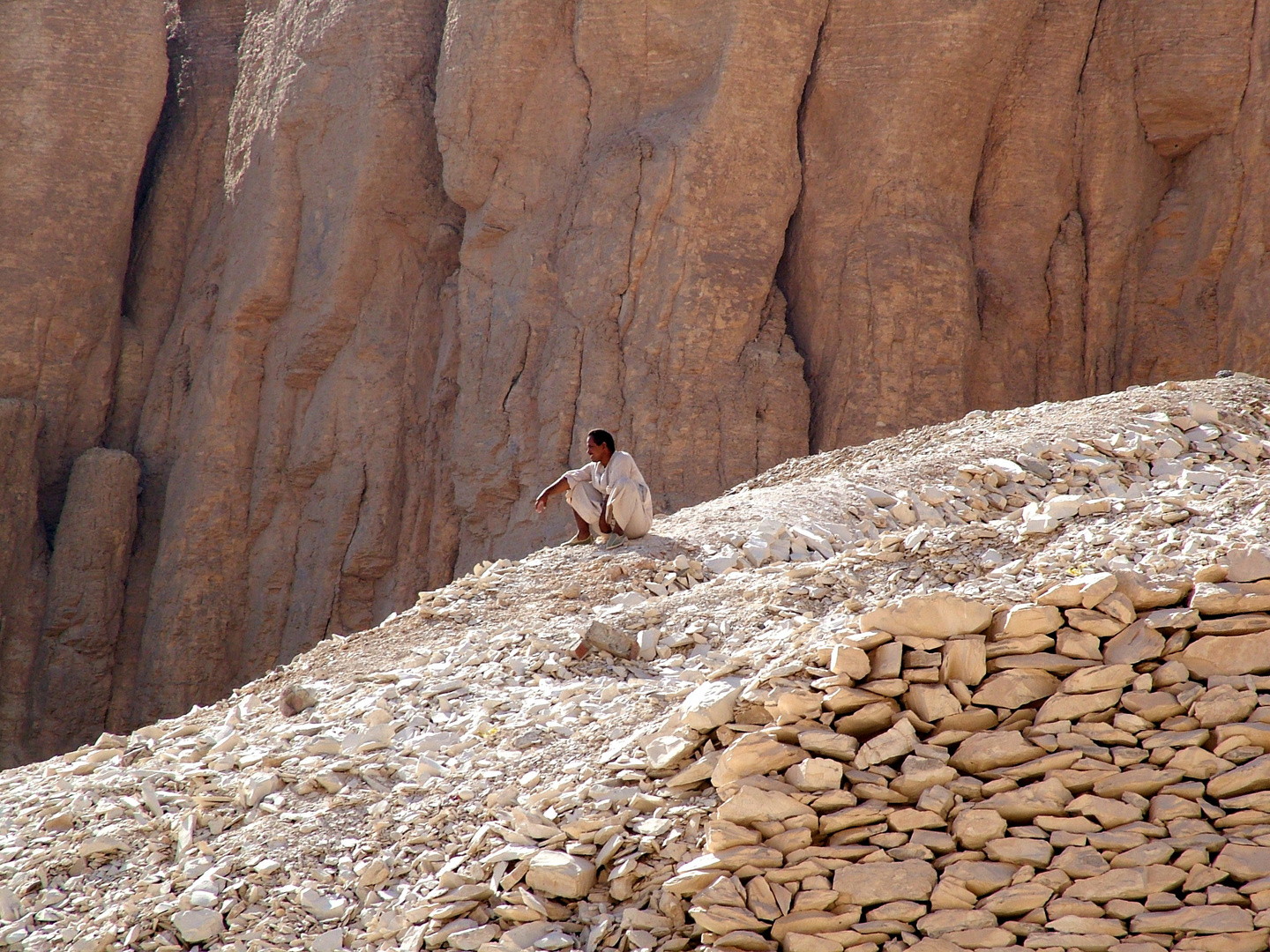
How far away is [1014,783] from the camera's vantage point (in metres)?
3.65

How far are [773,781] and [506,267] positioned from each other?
10.5 metres

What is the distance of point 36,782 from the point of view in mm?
5629

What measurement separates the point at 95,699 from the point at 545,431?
6704 millimetres

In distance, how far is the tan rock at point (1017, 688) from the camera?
377 cm

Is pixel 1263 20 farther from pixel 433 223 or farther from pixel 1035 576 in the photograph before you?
pixel 1035 576

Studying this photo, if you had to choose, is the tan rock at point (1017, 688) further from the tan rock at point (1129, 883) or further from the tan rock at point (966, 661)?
the tan rock at point (1129, 883)

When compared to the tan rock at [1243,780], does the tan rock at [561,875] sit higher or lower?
lower

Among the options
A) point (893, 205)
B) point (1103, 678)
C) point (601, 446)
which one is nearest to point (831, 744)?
point (1103, 678)

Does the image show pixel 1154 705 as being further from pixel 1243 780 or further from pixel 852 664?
pixel 852 664

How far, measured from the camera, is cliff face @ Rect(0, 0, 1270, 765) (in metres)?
12.5

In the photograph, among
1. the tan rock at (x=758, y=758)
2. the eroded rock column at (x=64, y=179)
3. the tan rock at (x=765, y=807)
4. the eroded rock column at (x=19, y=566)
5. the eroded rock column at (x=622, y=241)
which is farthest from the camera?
the eroded rock column at (x=64, y=179)

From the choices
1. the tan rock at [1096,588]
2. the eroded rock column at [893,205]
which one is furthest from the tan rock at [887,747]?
the eroded rock column at [893,205]

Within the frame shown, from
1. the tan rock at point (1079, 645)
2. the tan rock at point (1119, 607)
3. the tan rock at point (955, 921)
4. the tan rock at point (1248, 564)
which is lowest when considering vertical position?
the tan rock at point (955, 921)

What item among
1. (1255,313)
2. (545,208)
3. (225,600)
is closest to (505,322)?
(545,208)
